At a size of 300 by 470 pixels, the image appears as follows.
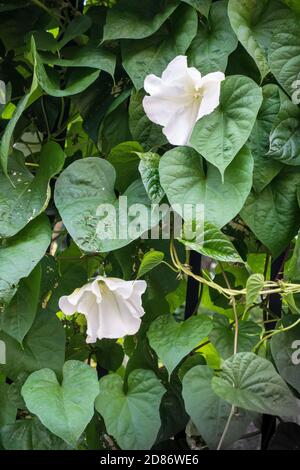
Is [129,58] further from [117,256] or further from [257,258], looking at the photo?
[257,258]

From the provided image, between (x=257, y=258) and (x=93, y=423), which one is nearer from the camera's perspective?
(x=93, y=423)

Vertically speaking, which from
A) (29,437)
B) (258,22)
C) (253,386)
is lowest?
(29,437)

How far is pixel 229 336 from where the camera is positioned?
0.98m

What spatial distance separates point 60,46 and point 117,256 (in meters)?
0.32

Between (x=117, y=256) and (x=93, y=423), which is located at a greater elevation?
(x=117, y=256)

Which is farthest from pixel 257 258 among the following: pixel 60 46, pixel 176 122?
pixel 60 46

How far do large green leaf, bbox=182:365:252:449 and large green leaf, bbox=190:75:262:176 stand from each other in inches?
11.3

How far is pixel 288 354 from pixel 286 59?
0.41 m

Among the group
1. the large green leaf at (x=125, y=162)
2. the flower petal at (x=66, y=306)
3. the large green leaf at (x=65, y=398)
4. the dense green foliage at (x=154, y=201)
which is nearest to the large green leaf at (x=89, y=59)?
the dense green foliage at (x=154, y=201)

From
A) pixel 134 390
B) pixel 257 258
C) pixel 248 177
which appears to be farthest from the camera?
pixel 257 258

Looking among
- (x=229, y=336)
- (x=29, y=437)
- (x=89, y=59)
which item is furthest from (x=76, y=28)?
(x=29, y=437)

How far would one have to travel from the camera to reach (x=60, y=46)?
99 cm

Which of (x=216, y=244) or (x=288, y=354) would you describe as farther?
(x=288, y=354)

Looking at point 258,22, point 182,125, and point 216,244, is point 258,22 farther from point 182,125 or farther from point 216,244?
point 216,244
